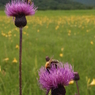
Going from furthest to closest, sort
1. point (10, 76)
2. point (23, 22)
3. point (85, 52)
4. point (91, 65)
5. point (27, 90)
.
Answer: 1. point (85, 52)
2. point (91, 65)
3. point (10, 76)
4. point (27, 90)
5. point (23, 22)

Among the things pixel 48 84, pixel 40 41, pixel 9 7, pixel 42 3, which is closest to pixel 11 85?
pixel 9 7

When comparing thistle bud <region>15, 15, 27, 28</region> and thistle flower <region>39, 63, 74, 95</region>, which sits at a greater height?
thistle bud <region>15, 15, 27, 28</region>

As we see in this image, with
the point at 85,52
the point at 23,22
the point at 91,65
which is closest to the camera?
the point at 23,22

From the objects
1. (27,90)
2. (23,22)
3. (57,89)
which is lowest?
(27,90)

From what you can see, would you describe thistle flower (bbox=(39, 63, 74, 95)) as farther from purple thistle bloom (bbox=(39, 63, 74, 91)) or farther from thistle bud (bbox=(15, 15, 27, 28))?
thistle bud (bbox=(15, 15, 27, 28))

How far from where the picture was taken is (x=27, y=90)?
74.2 inches

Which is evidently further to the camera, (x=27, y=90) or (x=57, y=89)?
(x=27, y=90)

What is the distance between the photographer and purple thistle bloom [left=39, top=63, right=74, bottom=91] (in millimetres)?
729

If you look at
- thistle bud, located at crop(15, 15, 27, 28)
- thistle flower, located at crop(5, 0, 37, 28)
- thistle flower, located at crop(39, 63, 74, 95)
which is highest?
thistle flower, located at crop(5, 0, 37, 28)

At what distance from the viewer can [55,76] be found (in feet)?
2.39

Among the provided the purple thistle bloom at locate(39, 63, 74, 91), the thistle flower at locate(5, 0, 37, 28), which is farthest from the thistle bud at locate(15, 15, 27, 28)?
the purple thistle bloom at locate(39, 63, 74, 91)

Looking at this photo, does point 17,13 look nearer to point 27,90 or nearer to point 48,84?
point 48,84

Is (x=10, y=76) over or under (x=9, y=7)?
under

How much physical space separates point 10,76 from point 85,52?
5.39 feet
